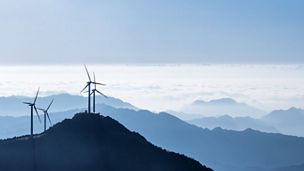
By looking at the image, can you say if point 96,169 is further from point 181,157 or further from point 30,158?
point 181,157

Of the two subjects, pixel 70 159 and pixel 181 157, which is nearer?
pixel 70 159

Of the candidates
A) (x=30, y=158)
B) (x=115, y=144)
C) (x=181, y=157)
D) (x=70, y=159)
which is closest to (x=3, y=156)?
(x=30, y=158)

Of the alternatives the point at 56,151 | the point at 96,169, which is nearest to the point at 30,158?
the point at 56,151

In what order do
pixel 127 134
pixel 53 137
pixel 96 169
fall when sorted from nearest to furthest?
pixel 96 169
pixel 53 137
pixel 127 134

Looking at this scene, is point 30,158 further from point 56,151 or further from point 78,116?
point 78,116

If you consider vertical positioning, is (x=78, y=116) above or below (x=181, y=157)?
above

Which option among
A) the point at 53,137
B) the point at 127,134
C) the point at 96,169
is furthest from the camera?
the point at 127,134
